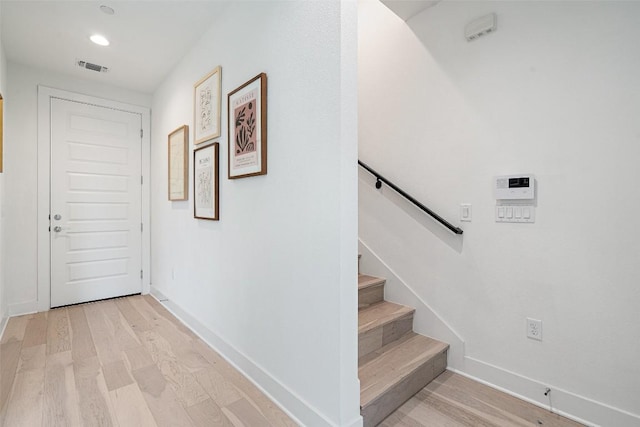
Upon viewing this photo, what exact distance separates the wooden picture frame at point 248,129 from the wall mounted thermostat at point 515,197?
148cm

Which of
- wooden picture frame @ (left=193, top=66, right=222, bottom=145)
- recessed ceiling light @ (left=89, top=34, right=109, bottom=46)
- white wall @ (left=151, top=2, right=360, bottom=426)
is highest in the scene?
recessed ceiling light @ (left=89, top=34, right=109, bottom=46)

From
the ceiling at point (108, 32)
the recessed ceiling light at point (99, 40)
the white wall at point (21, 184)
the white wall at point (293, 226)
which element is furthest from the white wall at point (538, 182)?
the white wall at point (21, 184)

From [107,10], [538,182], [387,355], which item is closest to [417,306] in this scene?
[387,355]

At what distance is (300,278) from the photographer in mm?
1580

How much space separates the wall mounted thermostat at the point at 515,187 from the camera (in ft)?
5.80

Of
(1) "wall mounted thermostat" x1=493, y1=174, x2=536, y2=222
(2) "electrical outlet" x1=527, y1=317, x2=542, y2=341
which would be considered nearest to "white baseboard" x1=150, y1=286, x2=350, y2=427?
(2) "electrical outlet" x1=527, y1=317, x2=542, y2=341

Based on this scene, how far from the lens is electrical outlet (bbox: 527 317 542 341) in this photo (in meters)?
1.75

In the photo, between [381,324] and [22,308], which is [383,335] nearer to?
[381,324]

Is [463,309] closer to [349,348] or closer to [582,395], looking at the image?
[582,395]

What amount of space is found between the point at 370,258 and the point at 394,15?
2.06 m

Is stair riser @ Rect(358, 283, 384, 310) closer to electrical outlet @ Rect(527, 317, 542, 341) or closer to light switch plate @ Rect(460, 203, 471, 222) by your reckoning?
light switch plate @ Rect(460, 203, 471, 222)

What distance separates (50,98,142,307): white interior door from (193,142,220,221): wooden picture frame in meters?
1.68

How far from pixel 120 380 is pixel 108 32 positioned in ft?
8.86

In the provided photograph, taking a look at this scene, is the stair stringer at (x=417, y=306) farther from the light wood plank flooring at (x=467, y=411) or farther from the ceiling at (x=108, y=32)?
the ceiling at (x=108, y=32)
